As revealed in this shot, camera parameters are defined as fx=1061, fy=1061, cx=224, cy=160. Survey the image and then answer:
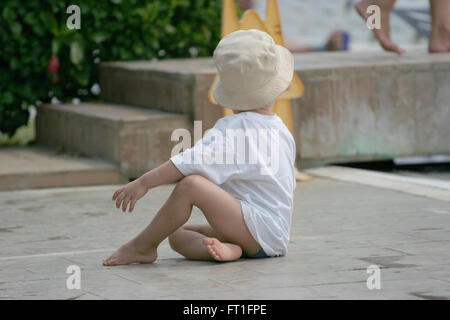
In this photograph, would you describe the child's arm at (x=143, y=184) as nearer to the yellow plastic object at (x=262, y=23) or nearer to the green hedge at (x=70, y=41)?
the yellow plastic object at (x=262, y=23)

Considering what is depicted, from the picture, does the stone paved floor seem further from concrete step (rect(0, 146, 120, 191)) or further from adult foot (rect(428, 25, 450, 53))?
adult foot (rect(428, 25, 450, 53))

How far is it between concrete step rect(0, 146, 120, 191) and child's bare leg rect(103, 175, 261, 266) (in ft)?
9.76

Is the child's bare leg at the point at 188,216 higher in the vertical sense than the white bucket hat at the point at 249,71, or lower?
lower

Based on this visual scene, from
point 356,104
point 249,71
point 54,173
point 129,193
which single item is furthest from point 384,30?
point 129,193

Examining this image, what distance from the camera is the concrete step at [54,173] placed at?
743 centimetres

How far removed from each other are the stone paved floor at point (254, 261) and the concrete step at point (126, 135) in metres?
0.61

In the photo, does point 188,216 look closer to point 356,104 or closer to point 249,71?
point 249,71

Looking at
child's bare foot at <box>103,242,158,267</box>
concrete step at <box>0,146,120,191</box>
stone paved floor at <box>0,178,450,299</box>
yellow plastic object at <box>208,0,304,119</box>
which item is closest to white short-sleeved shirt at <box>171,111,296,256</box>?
stone paved floor at <box>0,178,450,299</box>

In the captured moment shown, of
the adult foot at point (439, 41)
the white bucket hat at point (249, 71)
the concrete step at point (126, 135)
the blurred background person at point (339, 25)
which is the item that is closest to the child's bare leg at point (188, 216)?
the white bucket hat at point (249, 71)

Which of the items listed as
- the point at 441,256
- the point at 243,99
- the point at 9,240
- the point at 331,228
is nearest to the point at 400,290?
the point at 441,256

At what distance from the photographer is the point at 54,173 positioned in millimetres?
7543

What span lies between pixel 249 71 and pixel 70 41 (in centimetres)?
478

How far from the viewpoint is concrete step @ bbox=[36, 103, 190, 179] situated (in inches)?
306

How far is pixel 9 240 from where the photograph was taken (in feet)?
17.9
